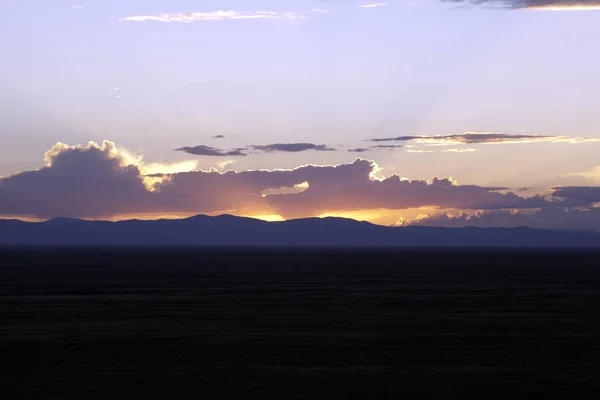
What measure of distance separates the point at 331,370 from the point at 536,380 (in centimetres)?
864

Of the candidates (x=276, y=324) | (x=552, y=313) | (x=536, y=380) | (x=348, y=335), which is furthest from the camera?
(x=552, y=313)

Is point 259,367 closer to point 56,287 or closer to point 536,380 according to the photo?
point 536,380

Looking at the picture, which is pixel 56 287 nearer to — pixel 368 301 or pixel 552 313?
pixel 368 301

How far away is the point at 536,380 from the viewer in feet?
124

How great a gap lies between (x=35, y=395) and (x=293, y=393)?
9763 mm

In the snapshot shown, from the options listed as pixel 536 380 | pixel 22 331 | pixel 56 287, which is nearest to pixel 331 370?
pixel 536 380

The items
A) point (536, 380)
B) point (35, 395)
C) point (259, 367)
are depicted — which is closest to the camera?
point (35, 395)

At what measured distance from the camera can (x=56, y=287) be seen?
3762 inches

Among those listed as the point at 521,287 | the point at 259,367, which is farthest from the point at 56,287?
the point at 259,367

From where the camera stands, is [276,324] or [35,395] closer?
[35,395]

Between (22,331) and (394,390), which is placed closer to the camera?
(394,390)

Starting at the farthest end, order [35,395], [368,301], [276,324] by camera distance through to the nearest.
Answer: [368,301] < [276,324] < [35,395]

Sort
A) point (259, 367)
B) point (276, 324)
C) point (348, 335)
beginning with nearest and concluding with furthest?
point (259, 367) → point (348, 335) → point (276, 324)

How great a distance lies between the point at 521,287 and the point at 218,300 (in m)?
37.8
